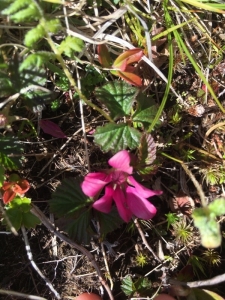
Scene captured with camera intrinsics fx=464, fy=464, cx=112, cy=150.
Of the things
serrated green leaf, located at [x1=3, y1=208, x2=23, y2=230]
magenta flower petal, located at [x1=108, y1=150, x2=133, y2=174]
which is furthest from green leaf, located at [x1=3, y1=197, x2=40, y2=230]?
magenta flower petal, located at [x1=108, y1=150, x2=133, y2=174]

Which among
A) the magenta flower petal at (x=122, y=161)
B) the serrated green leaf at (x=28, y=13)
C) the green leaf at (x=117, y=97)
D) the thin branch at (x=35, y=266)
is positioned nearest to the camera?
the serrated green leaf at (x=28, y=13)

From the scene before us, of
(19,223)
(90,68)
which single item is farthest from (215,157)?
(19,223)

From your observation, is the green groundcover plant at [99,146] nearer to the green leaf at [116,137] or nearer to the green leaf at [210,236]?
the green leaf at [116,137]

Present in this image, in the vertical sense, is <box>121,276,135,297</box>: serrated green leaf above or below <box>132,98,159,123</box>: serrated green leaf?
below

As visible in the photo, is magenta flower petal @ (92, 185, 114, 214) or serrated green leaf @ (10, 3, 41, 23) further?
magenta flower petal @ (92, 185, 114, 214)

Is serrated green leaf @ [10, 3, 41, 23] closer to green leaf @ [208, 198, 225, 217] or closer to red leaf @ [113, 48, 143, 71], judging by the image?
red leaf @ [113, 48, 143, 71]

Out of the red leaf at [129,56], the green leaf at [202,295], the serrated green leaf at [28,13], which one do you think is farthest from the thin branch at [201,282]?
the serrated green leaf at [28,13]

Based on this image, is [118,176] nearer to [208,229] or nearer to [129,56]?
[129,56]
